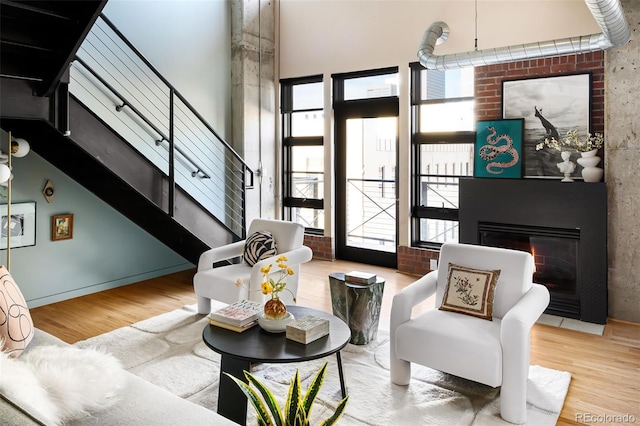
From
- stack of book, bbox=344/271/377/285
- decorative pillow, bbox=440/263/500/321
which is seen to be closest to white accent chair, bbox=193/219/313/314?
stack of book, bbox=344/271/377/285

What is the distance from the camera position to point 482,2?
18.1 feet

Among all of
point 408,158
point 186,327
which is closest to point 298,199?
point 408,158

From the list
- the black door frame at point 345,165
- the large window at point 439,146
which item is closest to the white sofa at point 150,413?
the large window at point 439,146

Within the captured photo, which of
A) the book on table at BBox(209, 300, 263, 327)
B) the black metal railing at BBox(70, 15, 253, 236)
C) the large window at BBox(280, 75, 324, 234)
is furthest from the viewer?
the large window at BBox(280, 75, 324, 234)

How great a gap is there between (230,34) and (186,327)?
4.42 m

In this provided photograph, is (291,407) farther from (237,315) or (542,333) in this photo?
(542,333)

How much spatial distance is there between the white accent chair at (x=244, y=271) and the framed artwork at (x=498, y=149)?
2187mm

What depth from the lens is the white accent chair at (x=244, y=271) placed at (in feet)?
A: 13.8

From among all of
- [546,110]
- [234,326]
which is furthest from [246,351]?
[546,110]

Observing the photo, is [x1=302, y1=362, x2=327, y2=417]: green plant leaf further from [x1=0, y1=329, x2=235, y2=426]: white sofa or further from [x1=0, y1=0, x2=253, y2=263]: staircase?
[x1=0, y1=0, x2=253, y2=263]: staircase

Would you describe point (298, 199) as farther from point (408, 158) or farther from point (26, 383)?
point (26, 383)

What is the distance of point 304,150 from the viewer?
743cm

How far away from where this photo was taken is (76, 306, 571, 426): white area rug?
2854 mm

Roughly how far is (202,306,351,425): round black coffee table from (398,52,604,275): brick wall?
354cm
